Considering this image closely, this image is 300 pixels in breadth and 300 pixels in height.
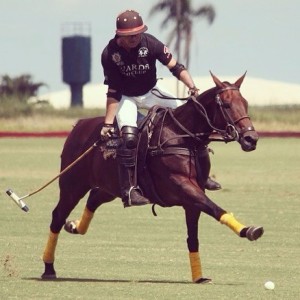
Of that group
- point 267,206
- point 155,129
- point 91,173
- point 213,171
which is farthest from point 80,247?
point 213,171

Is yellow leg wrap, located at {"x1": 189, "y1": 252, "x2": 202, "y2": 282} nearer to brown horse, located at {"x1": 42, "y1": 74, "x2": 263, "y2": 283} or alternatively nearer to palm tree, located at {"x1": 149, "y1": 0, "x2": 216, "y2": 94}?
brown horse, located at {"x1": 42, "y1": 74, "x2": 263, "y2": 283}

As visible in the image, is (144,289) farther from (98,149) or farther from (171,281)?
(98,149)

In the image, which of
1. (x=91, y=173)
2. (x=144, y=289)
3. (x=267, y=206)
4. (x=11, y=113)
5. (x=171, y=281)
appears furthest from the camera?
(x=11, y=113)

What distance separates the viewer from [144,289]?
42.8 feet

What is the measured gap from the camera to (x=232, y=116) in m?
13.2

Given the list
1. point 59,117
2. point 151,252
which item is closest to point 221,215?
point 151,252

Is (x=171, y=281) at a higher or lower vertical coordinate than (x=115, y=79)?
lower

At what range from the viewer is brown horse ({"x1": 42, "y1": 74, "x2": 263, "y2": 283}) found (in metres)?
13.2

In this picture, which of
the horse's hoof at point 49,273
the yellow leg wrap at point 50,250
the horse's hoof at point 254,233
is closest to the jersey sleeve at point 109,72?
the yellow leg wrap at point 50,250

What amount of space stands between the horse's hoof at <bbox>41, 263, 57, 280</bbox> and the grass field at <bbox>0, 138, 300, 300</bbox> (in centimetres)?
12

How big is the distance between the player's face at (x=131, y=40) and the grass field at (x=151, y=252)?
215 cm

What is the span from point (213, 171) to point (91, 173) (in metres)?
19.5

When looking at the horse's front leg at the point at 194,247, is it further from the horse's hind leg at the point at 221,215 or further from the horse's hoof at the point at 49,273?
the horse's hoof at the point at 49,273

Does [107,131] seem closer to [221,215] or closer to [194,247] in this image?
[194,247]
